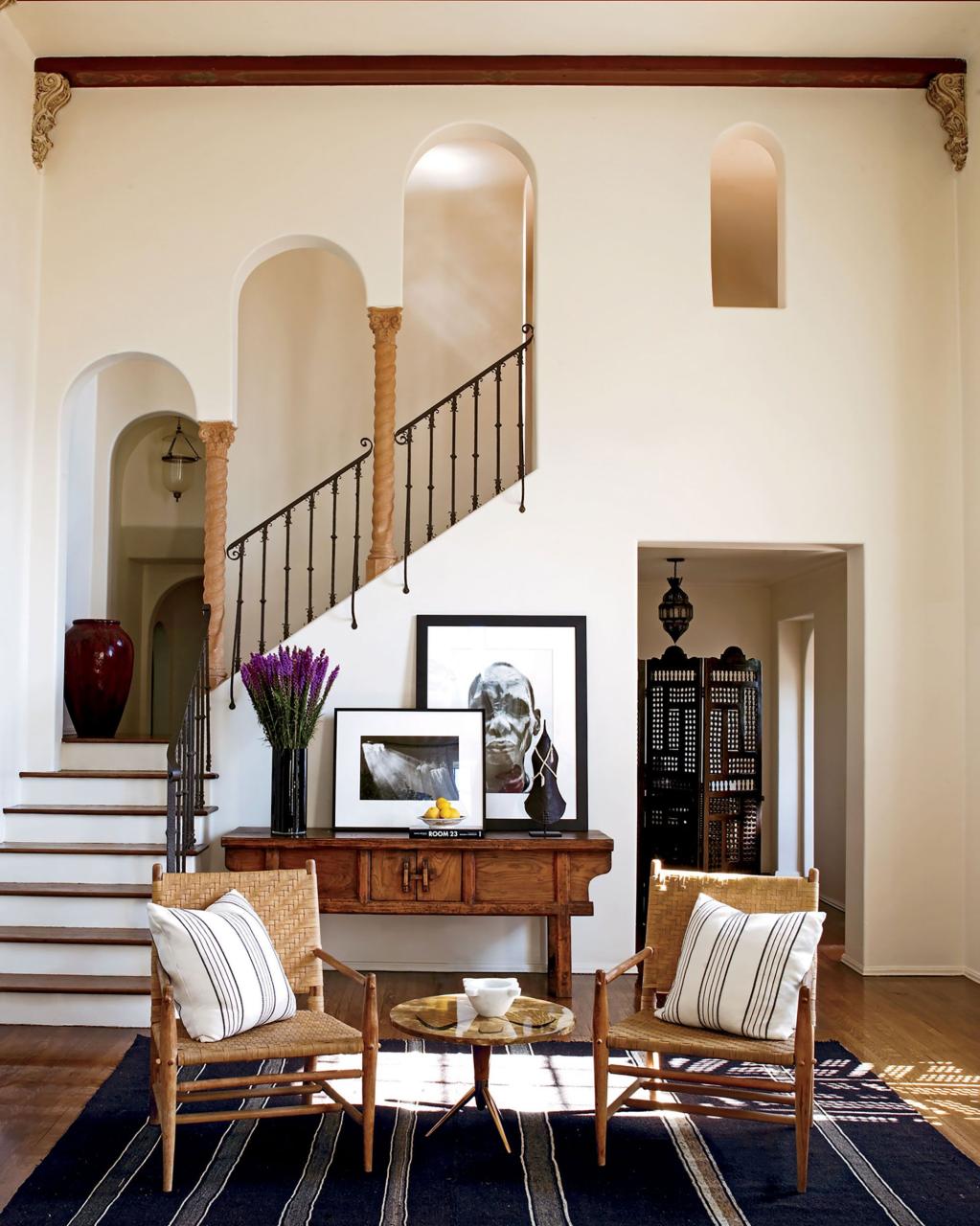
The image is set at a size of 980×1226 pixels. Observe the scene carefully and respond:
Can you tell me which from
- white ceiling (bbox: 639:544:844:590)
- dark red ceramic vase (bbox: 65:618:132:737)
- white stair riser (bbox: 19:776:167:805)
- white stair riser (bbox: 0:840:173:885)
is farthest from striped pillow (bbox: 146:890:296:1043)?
white ceiling (bbox: 639:544:844:590)

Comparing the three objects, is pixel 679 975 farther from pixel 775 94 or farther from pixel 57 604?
pixel 775 94

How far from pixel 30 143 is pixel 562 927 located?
5.22 metres

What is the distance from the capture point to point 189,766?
6.03 meters

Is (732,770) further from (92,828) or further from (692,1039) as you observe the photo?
(692,1039)

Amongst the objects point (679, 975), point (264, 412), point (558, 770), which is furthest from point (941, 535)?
point (264, 412)

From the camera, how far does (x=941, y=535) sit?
6.89 meters

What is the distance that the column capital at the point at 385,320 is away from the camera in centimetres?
699

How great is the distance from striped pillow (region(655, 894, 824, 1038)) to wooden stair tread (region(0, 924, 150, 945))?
2.60 metres

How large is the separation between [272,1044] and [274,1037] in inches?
2.5

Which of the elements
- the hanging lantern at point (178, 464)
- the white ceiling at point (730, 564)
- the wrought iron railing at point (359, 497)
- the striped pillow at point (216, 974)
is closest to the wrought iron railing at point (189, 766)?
the striped pillow at point (216, 974)

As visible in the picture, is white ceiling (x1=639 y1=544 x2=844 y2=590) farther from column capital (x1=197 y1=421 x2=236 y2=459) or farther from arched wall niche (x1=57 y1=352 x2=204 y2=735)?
arched wall niche (x1=57 y1=352 x2=204 y2=735)

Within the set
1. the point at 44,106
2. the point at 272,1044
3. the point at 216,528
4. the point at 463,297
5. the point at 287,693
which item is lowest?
the point at 272,1044

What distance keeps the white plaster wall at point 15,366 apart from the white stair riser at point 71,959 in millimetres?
961

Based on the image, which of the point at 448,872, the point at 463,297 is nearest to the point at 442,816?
the point at 448,872
